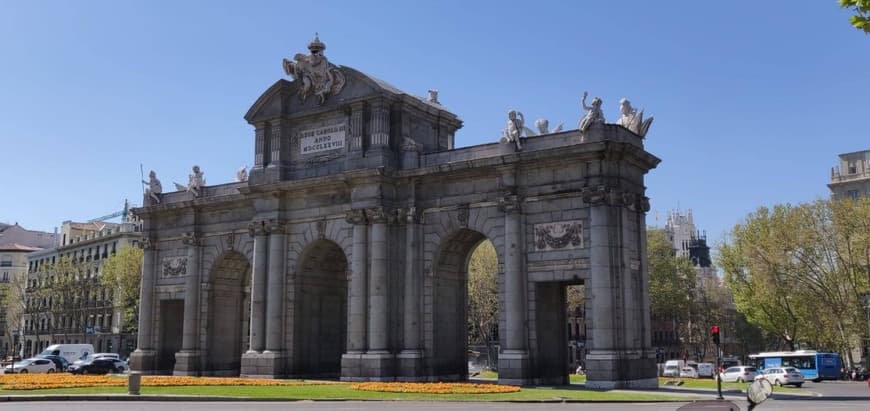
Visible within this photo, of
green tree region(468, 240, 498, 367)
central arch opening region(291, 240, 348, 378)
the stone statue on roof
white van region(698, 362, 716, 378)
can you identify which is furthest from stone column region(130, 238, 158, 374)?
white van region(698, 362, 716, 378)

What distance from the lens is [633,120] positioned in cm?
4038

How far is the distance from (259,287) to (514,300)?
1542cm

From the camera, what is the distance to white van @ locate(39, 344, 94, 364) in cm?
6756

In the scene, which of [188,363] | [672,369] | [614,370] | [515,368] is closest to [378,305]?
[515,368]

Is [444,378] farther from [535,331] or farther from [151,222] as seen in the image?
[151,222]

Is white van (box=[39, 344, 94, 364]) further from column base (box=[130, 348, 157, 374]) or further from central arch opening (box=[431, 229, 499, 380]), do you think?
central arch opening (box=[431, 229, 499, 380])

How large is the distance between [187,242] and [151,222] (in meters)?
4.43

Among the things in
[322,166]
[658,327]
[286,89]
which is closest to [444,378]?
[322,166]

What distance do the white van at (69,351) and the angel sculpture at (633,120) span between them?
4941 cm

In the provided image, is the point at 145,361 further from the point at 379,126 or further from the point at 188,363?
the point at 379,126

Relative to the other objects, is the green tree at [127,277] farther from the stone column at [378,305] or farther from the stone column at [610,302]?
the stone column at [610,302]

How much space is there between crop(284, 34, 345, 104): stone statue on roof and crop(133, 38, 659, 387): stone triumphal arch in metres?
0.08

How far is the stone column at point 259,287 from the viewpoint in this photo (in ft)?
153

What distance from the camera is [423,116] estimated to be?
152ft
